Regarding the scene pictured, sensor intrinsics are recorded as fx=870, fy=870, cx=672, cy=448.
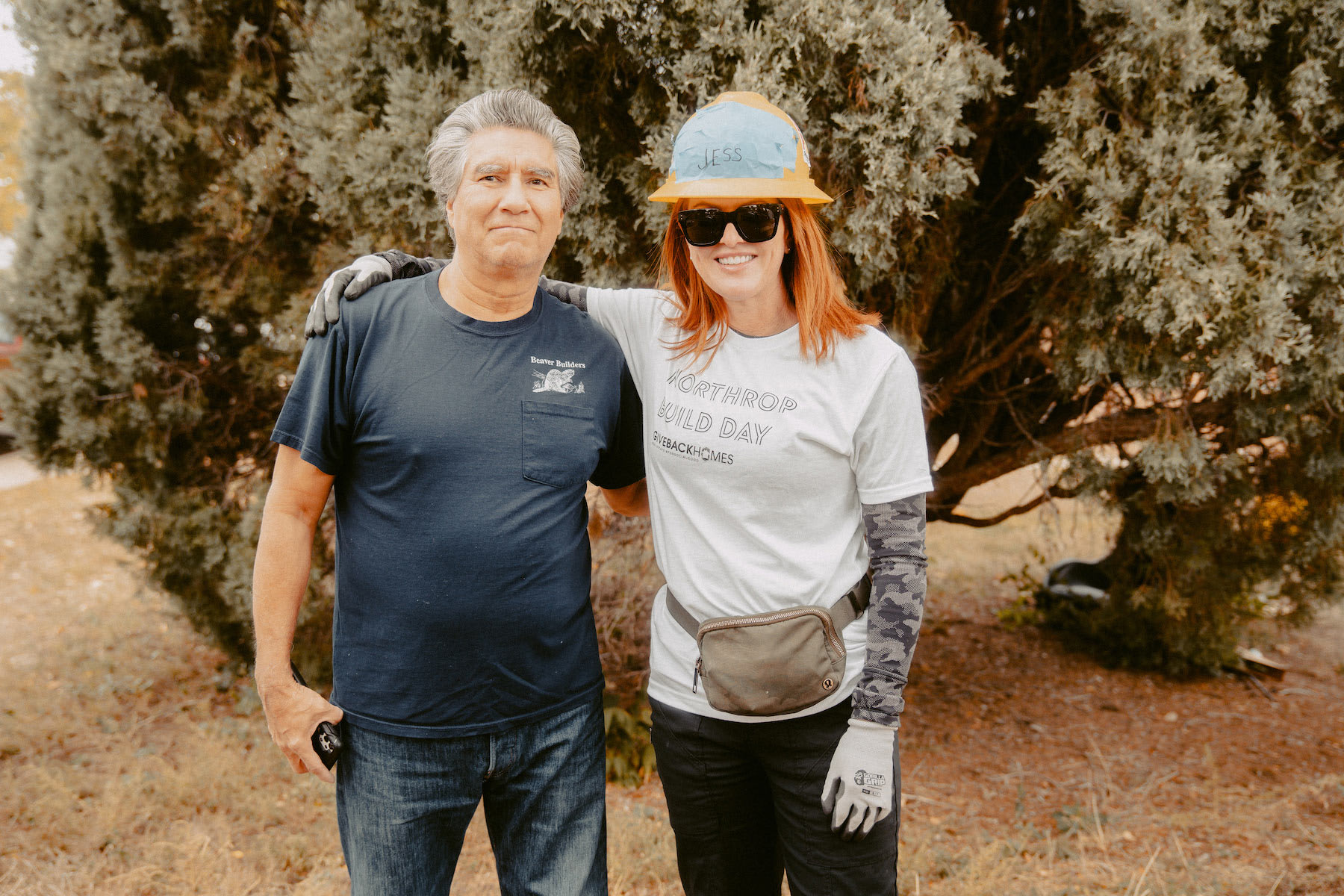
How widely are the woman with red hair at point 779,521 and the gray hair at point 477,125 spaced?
0.90 ft

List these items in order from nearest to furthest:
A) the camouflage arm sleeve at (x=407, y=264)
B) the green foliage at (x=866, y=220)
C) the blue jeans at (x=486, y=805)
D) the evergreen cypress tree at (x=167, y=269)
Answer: the blue jeans at (x=486, y=805) < the camouflage arm sleeve at (x=407, y=264) < the green foliage at (x=866, y=220) < the evergreen cypress tree at (x=167, y=269)

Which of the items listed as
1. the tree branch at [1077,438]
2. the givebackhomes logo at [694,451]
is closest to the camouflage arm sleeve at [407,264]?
the givebackhomes logo at [694,451]

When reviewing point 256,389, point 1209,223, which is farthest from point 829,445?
point 256,389

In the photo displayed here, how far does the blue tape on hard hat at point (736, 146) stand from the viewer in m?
1.85

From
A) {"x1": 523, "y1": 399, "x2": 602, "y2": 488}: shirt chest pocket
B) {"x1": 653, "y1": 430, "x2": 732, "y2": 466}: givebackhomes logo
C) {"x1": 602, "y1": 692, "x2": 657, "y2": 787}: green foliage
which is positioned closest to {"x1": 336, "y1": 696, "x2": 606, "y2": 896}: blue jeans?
{"x1": 523, "y1": 399, "x2": 602, "y2": 488}: shirt chest pocket

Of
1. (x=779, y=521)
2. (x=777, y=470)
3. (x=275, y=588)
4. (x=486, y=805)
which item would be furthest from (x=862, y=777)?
(x=275, y=588)

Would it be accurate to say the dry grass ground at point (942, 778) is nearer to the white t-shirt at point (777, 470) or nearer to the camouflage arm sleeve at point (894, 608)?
the camouflage arm sleeve at point (894, 608)

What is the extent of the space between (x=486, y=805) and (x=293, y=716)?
542mm

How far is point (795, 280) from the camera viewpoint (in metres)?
1.93

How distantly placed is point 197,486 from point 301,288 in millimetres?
1463

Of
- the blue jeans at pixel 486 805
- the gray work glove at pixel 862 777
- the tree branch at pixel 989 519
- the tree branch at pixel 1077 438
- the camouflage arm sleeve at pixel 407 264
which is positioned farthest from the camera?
the tree branch at pixel 989 519

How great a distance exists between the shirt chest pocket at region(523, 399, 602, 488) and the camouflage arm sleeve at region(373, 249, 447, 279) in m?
0.52

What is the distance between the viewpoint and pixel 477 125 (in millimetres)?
1938

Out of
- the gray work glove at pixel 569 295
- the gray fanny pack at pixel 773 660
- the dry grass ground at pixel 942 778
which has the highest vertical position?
the gray work glove at pixel 569 295
